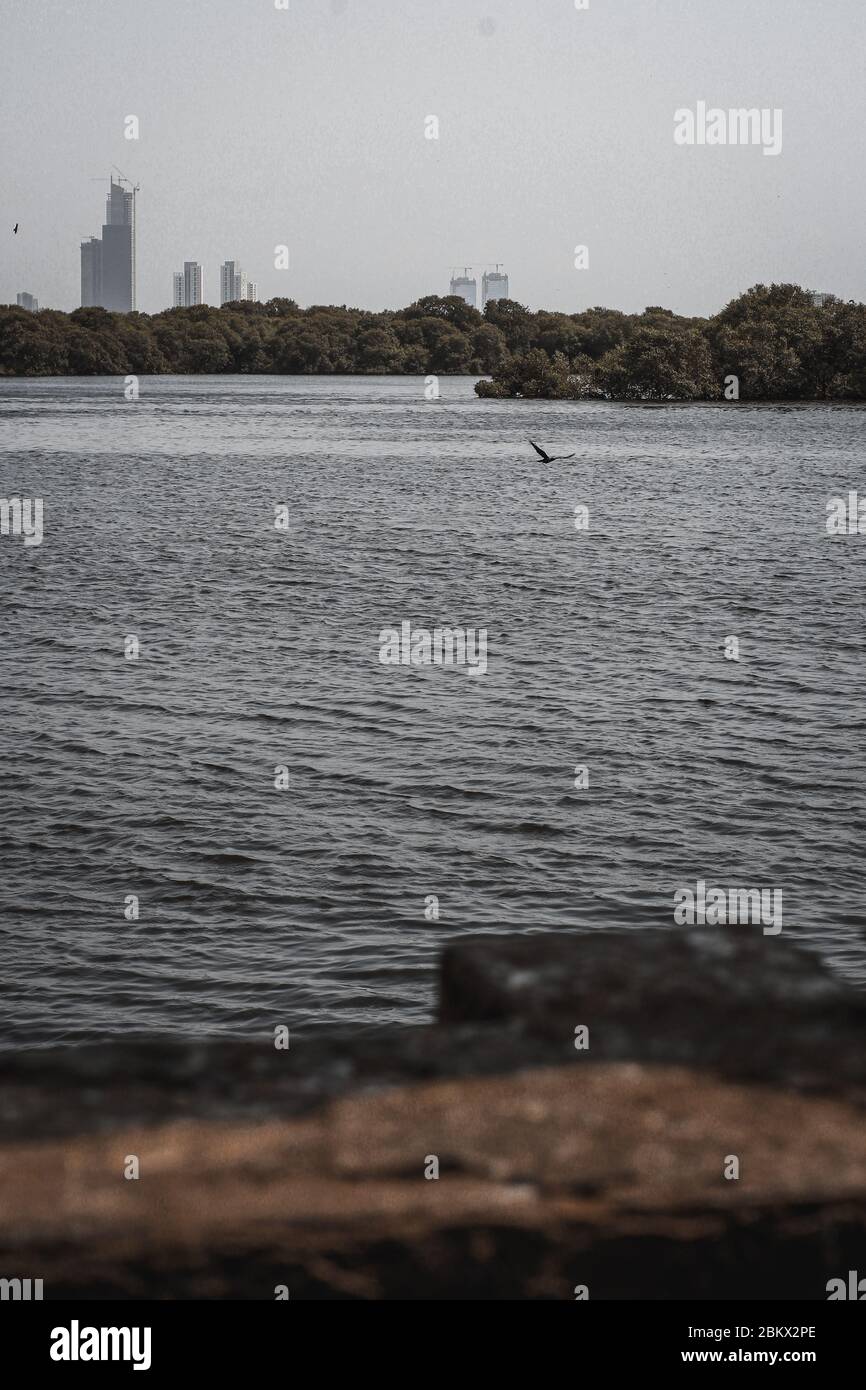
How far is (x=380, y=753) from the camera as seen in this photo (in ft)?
78.3

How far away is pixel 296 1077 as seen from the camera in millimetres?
3422

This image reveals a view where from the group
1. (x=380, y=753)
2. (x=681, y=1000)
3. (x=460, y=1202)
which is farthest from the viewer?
(x=380, y=753)

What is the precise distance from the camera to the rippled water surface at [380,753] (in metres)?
16.2

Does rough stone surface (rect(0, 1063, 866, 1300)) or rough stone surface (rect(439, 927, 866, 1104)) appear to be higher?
rough stone surface (rect(439, 927, 866, 1104))

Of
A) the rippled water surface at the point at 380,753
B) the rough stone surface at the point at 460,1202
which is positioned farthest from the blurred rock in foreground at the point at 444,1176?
the rippled water surface at the point at 380,753

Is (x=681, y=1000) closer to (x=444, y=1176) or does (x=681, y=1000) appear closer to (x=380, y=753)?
(x=444, y=1176)

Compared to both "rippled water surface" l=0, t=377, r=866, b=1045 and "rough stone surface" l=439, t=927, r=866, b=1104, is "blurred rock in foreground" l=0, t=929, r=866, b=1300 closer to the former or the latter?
"rough stone surface" l=439, t=927, r=866, b=1104

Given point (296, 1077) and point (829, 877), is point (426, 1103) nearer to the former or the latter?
point (296, 1077)

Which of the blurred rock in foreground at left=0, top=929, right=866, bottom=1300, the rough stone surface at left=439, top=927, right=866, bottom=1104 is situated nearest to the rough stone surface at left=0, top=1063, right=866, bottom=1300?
the blurred rock in foreground at left=0, top=929, right=866, bottom=1300

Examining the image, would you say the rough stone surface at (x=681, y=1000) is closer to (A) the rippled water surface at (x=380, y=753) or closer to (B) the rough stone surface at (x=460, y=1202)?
(B) the rough stone surface at (x=460, y=1202)

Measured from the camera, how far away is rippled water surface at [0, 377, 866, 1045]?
53.2ft

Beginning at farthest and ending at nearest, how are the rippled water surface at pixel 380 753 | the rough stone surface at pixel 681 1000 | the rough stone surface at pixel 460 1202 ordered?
the rippled water surface at pixel 380 753 → the rough stone surface at pixel 681 1000 → the rough stone surface at pixel 460 1202

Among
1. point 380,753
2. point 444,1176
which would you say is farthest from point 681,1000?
point 380,753

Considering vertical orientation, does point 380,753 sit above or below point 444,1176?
below
